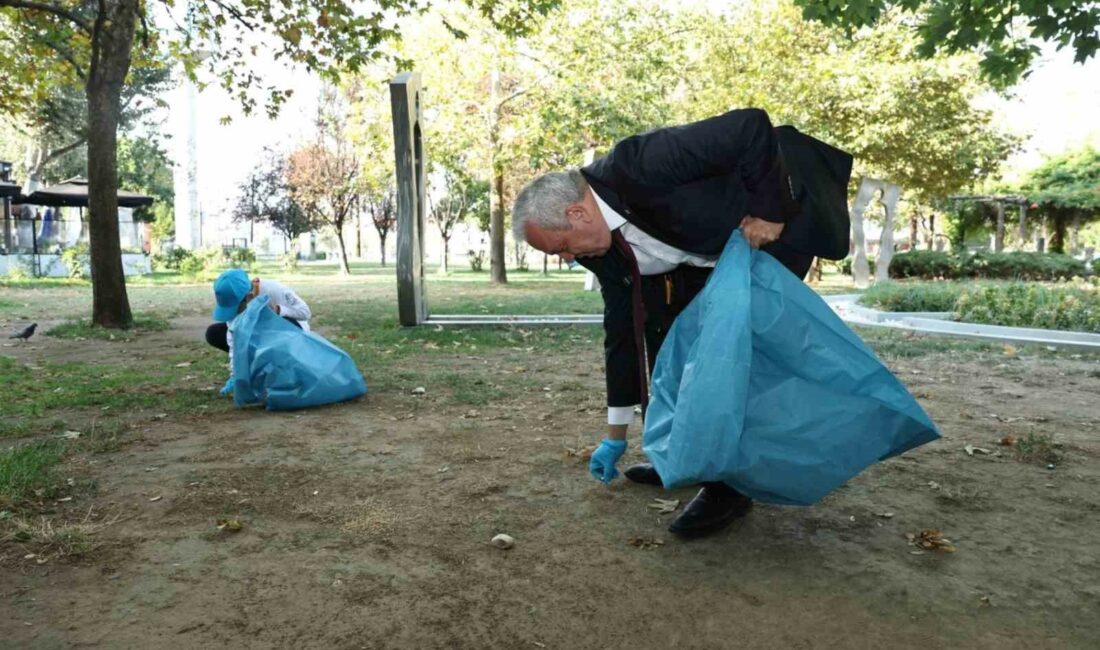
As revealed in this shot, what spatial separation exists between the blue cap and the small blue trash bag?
192 mm

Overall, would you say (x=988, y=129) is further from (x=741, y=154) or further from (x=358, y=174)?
(x=741, y=154)

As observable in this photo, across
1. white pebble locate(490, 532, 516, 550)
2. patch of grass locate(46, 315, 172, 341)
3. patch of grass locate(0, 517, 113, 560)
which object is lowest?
white pebble locate(490, 532, 516, 550)

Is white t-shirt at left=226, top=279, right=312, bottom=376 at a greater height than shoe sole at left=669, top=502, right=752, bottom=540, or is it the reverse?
white t-shirt at left=226, top=279, right=312, bottom=376

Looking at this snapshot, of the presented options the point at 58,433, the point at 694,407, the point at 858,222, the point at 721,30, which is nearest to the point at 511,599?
the point at 694,407

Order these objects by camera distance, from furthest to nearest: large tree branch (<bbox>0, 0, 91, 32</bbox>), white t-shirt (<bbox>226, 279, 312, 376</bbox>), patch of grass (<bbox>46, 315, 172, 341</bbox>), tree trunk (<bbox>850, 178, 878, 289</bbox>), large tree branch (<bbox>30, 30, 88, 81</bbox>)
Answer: tree trunk (<bbox>850, 178, 878, 289</bbox>)
large tree branch (<bbox>30, 30, 88, 81</bbox>)
patch of grass (<bbox>46, 315, 172, 341</bbox>)
large tree branch (<bbox>0, 0, 91, 32</bbox>)
white t-shirt (<bbox>226, 279, 312, 376</bbox>)

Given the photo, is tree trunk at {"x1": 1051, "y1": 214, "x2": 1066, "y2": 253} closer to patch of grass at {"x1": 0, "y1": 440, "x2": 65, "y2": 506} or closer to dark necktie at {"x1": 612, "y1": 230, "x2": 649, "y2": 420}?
dark necktie at {"x1": 612, "y1": 230, "x2": 649, "y2": 420}

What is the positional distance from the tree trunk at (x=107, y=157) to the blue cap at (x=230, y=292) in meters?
5.57

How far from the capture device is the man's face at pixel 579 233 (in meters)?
2.84

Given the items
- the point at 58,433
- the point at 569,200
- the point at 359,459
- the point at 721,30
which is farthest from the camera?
the point at 721,30

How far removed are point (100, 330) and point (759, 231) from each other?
31.2ft

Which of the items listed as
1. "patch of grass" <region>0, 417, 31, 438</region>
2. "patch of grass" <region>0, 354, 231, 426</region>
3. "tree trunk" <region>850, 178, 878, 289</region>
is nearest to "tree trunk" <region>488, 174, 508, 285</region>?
"tree trunk" <region>850, 178, 878, 289</region>

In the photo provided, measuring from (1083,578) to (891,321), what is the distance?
363 inches

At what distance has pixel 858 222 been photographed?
2400 cm

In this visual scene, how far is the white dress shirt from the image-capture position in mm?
2869
